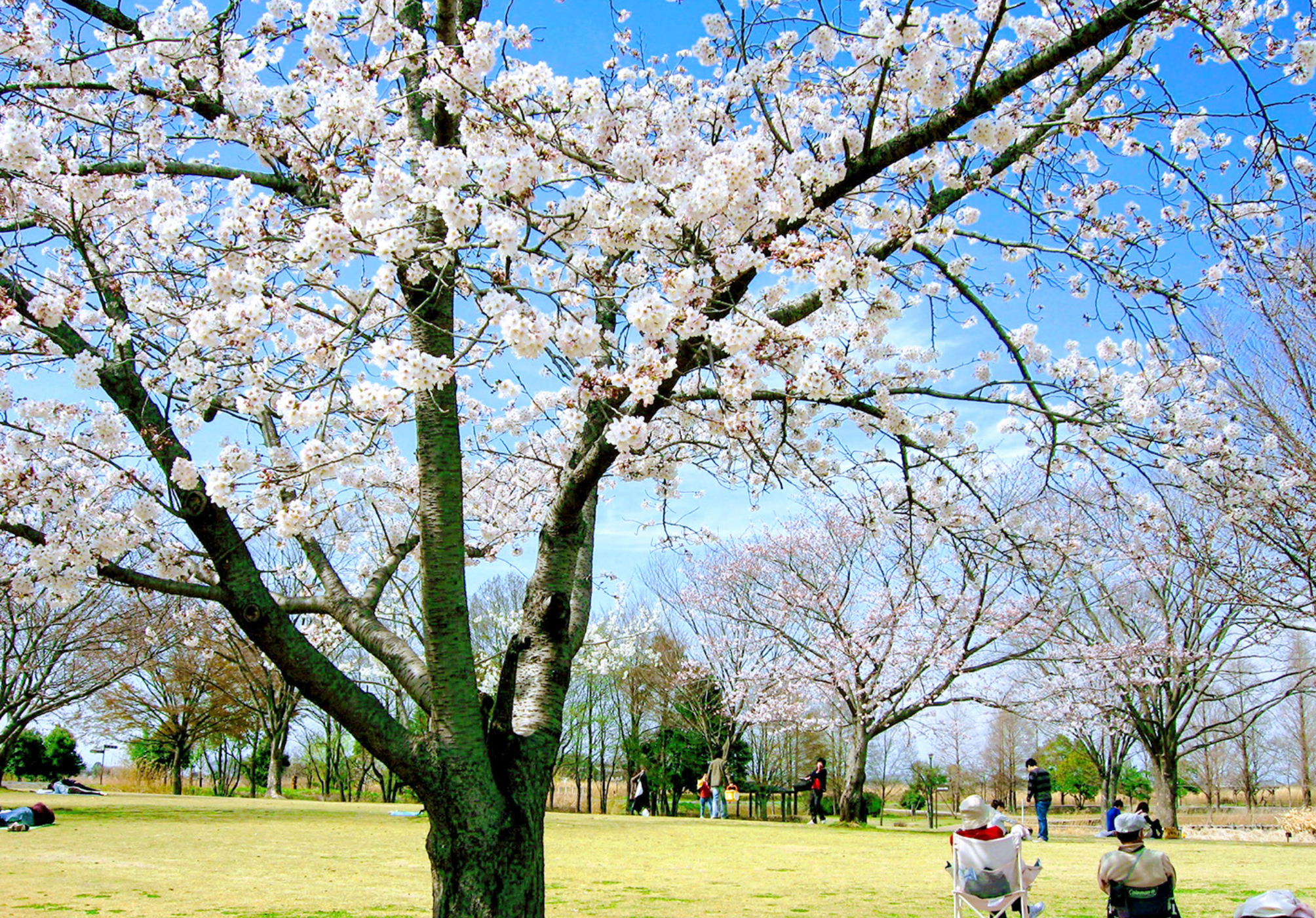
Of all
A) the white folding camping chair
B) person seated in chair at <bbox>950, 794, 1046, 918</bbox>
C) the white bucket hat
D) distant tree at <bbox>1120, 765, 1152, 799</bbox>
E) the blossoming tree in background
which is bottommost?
distant tree at <bbox>1120, 765, 1152, 799</bbox>

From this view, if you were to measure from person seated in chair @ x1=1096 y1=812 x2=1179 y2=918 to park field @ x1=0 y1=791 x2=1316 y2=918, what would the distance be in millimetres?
1950

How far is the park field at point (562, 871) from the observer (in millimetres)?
5801

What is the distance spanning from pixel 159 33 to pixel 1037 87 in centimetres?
505

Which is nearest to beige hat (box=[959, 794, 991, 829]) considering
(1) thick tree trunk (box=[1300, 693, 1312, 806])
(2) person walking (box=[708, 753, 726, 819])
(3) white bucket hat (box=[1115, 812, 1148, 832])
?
(3) white bucket hat (box=[1115, 812, 1148, 832])

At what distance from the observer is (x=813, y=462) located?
598cm

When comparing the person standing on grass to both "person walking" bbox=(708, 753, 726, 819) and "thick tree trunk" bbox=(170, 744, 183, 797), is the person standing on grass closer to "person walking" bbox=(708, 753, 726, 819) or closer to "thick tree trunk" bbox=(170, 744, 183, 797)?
"person walking" bbox=(708, 753, 726, 819)

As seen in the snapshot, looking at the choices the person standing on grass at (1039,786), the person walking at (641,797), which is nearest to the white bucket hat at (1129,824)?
the person standing on grass at (1039,786)

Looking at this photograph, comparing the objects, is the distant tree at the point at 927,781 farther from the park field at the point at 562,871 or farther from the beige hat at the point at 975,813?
the beige hat at the point at 975,813

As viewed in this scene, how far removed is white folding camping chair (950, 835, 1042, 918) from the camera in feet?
17.4

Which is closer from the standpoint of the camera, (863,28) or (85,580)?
(863,28)

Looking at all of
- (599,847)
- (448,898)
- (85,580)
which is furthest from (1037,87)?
(599,847)

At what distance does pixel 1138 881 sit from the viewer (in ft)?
14.1

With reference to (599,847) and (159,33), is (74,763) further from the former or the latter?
(159,33)

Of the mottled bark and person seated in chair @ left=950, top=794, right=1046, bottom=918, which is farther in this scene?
the mottled bark
